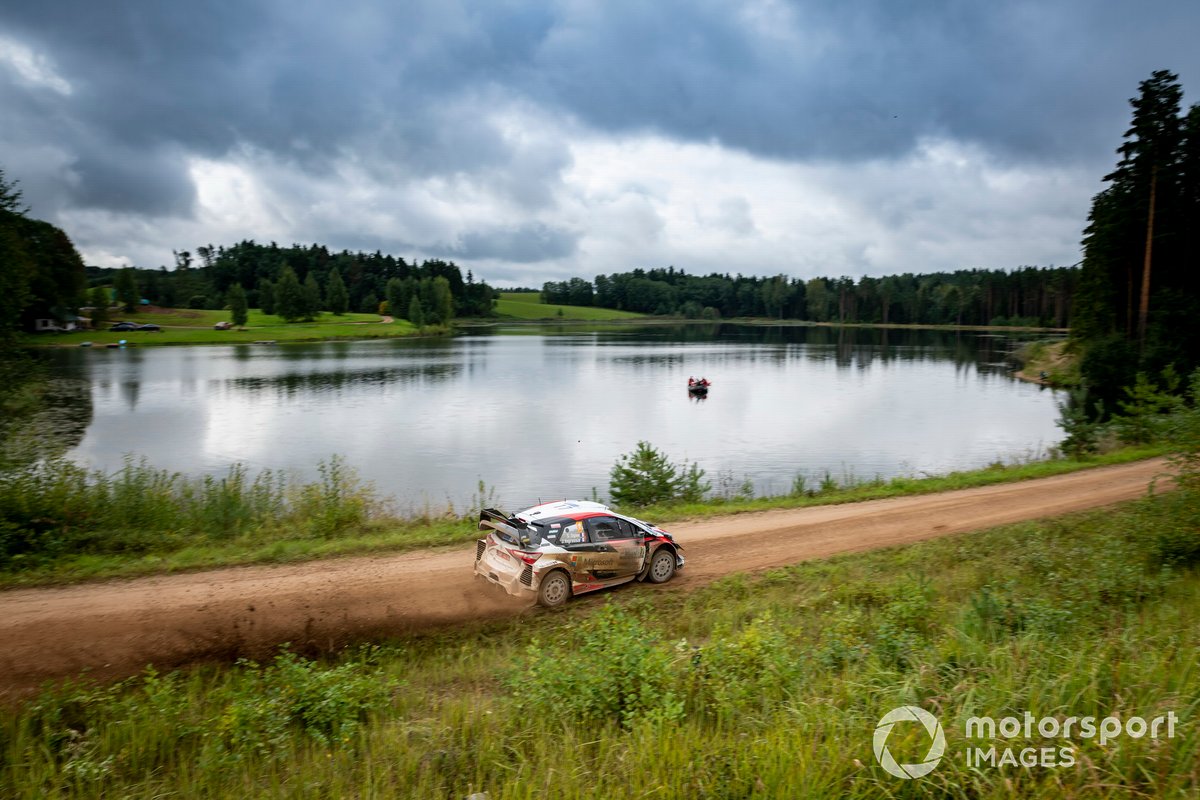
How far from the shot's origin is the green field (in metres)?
109

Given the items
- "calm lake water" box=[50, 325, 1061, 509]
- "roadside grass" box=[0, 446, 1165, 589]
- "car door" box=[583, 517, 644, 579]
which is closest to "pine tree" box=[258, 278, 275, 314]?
"calm lake water" box=[50, 325, 1061, 509]

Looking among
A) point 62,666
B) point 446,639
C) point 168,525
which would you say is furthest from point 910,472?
point 62,666

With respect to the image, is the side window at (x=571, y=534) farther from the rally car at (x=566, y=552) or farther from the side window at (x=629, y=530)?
the side window at (x=629, y=530)

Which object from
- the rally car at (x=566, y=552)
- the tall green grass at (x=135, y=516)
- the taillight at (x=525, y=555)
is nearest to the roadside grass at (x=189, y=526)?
the tall green grass at (x=135, y=516)

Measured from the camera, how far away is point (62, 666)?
36.1ft

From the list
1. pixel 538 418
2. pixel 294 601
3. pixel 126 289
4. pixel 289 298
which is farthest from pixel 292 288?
pixel 294 601

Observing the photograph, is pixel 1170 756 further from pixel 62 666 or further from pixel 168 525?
pixel 168 525

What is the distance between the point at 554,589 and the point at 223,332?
435ft

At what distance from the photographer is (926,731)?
5352mm

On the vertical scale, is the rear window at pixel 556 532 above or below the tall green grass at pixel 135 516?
above

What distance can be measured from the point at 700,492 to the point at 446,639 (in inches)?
562

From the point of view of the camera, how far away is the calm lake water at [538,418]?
1298 inches

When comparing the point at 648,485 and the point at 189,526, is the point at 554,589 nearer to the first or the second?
the point at 648,485

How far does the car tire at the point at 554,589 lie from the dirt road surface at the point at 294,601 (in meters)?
0.46
